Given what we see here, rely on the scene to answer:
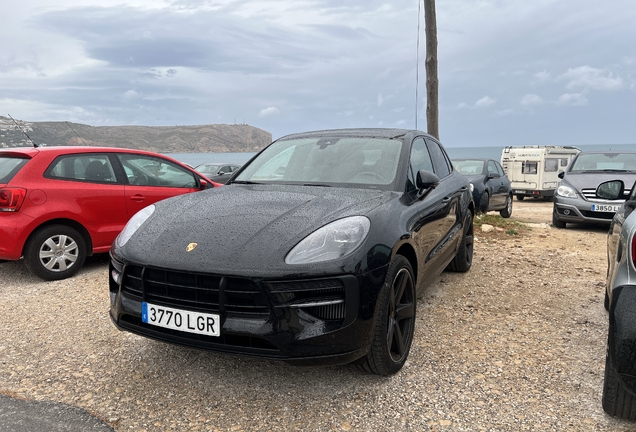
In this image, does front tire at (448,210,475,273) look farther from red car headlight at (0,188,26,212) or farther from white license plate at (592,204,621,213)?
white license plate at (592,204,621,213)

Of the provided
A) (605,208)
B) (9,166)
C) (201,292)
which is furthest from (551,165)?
(201,292)

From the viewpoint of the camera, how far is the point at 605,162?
10.2 metres

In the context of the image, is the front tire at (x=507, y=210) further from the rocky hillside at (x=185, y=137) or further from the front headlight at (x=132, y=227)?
the rocky hillside at (x=185, y=137)

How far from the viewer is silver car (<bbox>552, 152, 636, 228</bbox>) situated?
8922 mm

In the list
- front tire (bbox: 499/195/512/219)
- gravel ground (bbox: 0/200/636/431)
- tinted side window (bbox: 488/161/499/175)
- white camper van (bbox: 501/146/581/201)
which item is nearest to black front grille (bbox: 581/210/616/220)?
tinted side window (bbox: 488/161/499/175)

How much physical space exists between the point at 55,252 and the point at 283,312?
3.77 m

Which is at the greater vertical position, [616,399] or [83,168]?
[83,168]

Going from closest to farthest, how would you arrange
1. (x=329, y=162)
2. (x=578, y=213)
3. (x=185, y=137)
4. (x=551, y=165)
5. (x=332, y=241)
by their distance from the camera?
(x=332, y=241) → (x=329, y=162) → (x=578, y=213) → (x=551, y=165) → (x=185, y=137)

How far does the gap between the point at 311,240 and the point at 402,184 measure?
1.12 meters

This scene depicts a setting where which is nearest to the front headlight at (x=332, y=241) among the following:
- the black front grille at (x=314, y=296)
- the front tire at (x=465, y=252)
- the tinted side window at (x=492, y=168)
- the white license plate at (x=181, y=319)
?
the black front grille at (x=314, y=296)

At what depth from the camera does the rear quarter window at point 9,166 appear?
4988 mm

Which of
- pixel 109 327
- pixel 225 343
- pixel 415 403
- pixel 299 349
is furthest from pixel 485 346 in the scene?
pixel 109 327

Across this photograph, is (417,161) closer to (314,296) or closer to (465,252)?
(465,252)

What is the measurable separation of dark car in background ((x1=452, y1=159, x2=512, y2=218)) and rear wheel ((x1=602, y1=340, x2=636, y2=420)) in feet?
27.2
